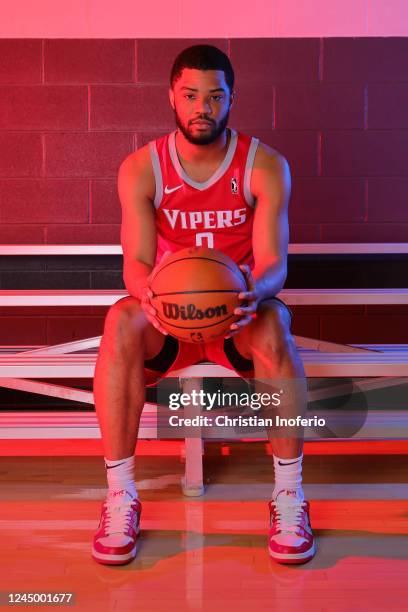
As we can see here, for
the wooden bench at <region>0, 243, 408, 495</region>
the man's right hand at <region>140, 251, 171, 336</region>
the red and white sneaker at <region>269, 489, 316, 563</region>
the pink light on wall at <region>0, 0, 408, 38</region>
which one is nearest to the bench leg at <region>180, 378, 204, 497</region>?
the wooden bench at <region>0, 243, 408, 495</region>

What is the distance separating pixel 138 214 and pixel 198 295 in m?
0.43

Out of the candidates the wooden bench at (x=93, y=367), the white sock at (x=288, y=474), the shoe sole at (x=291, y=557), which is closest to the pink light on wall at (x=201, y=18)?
the wooden bench at (x=93, y=367)

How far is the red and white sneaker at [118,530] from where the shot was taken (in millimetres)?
1667

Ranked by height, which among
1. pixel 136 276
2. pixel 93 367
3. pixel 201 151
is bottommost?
pixel 93 367

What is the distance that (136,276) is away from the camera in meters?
1.86

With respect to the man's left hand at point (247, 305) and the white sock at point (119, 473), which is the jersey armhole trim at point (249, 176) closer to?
the man's left hand at point (247, 305)

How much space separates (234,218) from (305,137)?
1.33 m

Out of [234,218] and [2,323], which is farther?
[2,323]

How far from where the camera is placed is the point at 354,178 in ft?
10.5

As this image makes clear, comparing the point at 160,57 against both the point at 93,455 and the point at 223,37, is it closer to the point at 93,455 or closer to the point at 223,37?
the point at 223,37

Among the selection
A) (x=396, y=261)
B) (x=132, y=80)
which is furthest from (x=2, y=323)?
(x=396, y=261)

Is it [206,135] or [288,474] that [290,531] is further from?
[206,135]

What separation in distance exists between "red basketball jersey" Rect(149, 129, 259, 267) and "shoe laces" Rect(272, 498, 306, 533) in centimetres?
65

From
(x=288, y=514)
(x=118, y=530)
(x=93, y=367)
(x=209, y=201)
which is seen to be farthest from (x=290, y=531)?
(x=209, y=201)
